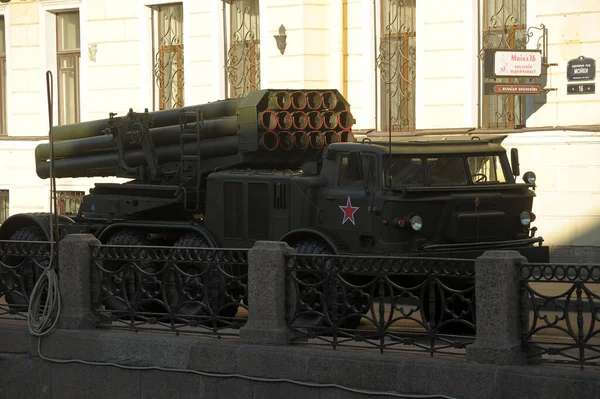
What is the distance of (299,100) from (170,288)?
4.70 meters

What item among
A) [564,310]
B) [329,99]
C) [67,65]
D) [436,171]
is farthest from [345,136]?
[67,65]

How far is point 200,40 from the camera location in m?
25.2

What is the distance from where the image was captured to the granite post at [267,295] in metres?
11.3

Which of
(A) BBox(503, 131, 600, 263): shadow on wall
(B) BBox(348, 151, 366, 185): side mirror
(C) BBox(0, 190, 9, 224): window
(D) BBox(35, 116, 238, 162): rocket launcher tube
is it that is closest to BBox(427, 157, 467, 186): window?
(B) BBox(348, 151, 366, 185): side mirror

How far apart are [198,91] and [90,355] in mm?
13532

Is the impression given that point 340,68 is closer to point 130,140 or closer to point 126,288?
point 130,140

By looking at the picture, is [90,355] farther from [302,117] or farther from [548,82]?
[548,82]

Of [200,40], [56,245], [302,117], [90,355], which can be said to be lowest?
[90,355]

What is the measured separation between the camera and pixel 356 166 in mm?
14680

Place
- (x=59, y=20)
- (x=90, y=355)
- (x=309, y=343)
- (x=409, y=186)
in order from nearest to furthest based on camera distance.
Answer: (x=309, y=343)
(x=90, y=355)
(x=409, y=186)
(x=59, y=20)

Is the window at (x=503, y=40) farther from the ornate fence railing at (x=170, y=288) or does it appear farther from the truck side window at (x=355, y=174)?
the ornate fence railing at (x=170, y=288)

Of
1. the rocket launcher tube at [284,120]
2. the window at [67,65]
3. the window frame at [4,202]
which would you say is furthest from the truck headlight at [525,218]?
the window frame at [4,202]

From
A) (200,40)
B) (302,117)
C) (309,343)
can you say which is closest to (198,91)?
(200,40)

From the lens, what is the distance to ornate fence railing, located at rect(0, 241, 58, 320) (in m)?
13.0
